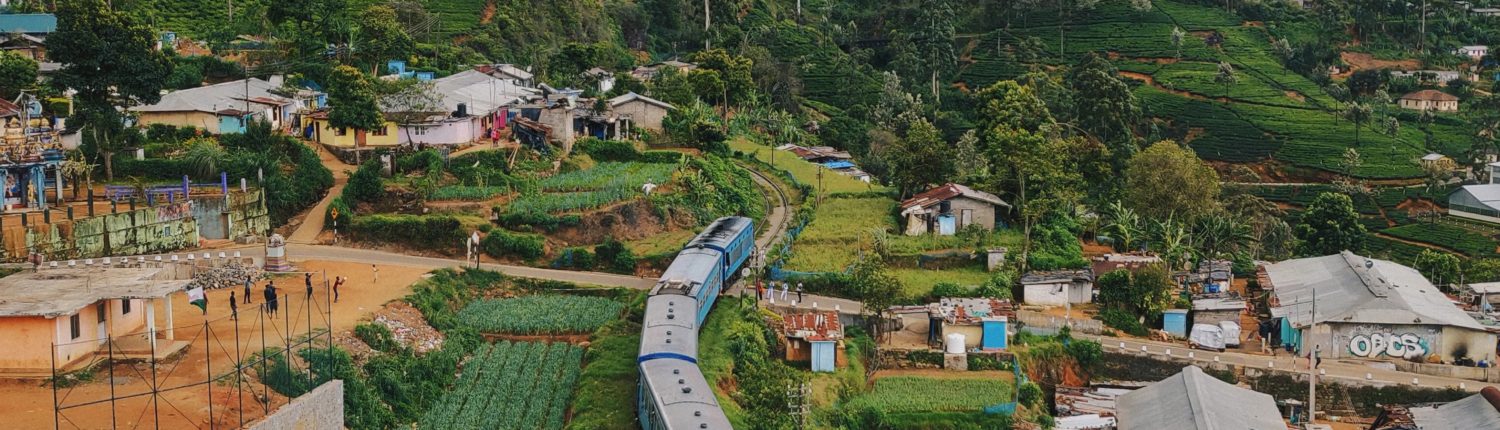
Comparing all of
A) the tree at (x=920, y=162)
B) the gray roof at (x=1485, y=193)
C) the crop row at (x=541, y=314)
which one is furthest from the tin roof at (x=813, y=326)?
the gray roof at (x=1485, y=193)

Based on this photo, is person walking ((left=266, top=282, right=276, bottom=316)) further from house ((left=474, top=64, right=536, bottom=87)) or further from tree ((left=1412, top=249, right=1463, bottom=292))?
tree ((left=1412, top=249, right=1463, bottom=292))

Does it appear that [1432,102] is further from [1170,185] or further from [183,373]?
[183,373]

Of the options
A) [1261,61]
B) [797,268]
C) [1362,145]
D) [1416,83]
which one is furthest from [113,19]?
[1416,83]

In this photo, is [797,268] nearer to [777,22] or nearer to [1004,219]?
[1004,219]

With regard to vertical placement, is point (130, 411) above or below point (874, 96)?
below

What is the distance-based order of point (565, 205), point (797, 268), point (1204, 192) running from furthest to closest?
point (1204, 192), point (565, 205), point (797, 268)

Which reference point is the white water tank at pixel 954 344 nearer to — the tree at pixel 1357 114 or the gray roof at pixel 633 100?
the gray roof at pixel 633 100

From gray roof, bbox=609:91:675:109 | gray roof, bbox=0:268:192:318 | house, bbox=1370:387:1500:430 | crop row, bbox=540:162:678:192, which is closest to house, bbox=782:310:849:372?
house, bbox=1370:387:1500:430
